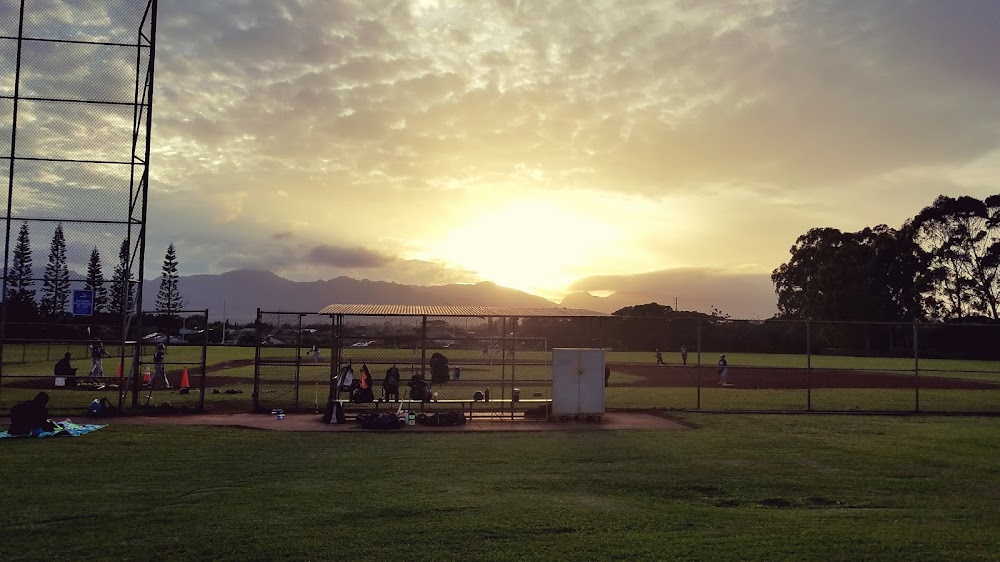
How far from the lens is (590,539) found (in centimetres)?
717

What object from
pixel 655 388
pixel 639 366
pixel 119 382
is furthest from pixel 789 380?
pixel 119 382

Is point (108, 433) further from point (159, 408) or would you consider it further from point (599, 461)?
point (599, 461)

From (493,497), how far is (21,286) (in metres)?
20.3

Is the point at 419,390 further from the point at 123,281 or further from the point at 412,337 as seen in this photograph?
the point at 123,281

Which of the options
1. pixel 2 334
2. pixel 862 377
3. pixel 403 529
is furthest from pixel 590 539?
pixel 862 377

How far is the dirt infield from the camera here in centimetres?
3328

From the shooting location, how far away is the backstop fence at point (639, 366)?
19828mm

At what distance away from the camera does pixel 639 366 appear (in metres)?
47.8

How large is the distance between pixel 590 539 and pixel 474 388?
73.3 feet

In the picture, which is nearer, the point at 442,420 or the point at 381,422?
the point at 381,422

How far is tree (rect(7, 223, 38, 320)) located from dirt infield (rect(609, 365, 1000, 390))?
22.7 metres

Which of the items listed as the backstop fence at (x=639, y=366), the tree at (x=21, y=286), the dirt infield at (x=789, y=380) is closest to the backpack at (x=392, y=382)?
the backstop fence at (x=639, y=366)

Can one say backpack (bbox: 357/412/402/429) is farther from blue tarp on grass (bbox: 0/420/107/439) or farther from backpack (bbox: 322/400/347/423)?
blue tarp on grass (bbox: 0/420/107/439)

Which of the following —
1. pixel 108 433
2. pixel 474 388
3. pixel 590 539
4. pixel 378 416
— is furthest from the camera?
pixel 474 388
